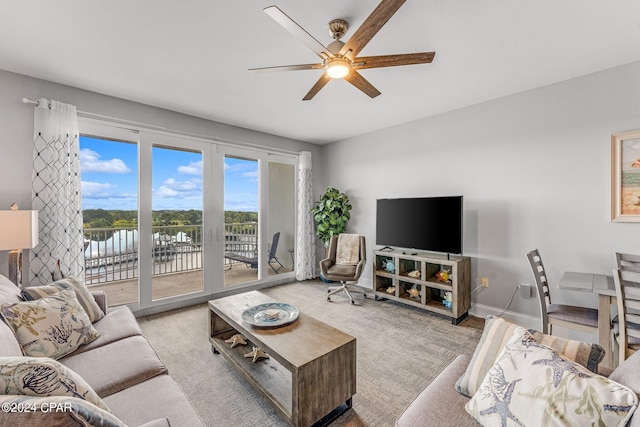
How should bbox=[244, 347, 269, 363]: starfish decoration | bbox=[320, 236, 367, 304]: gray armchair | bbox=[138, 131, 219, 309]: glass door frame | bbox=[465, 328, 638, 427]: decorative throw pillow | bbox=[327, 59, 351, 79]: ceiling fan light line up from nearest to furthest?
1. bbox=[465, 328, 638, 427]: decorative throw pillow
2. bbox=[327, 59, 351, 79]: ceiling fan light
3. bbox=[244, 347, 269, 363]: starfish decoration
4. bbox=[138, 131, 219, 309]: glass door frame
5. bbox=[320, 236, 367, 304]: gray armchair

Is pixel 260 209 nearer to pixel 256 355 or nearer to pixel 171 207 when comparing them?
pixel 171 207

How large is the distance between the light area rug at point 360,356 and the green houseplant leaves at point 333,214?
4.03ft

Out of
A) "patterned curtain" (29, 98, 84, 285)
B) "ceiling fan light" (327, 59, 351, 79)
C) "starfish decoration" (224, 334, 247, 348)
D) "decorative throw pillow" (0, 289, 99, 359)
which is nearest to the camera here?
"decorative throw pillow" (0, 289, 99, 359)

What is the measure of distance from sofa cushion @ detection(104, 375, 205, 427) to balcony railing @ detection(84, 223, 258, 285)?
275cm

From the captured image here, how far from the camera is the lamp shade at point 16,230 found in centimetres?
210

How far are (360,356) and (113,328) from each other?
1975 mm

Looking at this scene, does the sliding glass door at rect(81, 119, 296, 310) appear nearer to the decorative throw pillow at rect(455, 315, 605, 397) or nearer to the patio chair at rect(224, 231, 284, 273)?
the patio chair at rect(224, 231, 284, 273)

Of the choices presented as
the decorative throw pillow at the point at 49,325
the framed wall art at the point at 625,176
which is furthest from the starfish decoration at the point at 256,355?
the framed wall art at the point at 625,176

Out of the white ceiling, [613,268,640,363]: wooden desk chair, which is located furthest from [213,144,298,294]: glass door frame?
[613,268,640,363]: wooden desk chair

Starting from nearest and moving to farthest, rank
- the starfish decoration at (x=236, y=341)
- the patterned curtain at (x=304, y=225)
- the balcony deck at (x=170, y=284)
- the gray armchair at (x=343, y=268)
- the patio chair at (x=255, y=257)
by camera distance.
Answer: the starfish decoration at (x=236, y=341)
the gray armchair at (x=343, y=268)
the balcony deck at (x=170, y=284)
the patio chair at (x=255, y=257)
the patterned curtain at (x=304, y=225)

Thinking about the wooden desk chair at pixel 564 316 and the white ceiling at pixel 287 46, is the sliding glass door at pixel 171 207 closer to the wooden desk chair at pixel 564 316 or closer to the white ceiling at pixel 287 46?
the white ceiling at pixel 287 46

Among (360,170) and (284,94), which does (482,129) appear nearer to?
(360,170)

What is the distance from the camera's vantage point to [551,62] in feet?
7.92

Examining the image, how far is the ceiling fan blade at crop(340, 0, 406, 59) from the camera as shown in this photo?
1419 millimetres
